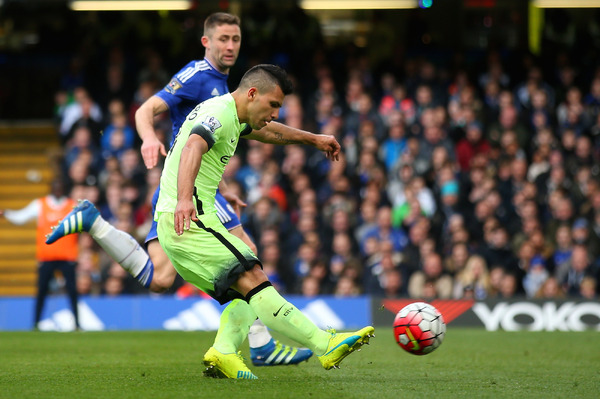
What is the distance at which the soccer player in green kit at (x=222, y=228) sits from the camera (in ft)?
19.5

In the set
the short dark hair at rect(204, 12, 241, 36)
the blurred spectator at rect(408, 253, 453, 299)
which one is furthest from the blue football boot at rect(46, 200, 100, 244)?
the blurred spectator at rect(408, 253, 453, 299)

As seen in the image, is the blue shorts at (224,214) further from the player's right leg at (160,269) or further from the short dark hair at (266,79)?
the short dark hair at (266,79)


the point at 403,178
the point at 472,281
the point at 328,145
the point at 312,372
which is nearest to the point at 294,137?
the point at 328,145

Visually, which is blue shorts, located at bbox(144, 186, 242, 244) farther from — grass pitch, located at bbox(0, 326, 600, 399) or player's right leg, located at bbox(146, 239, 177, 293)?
grass pitch, located at bbox(0, 326, 600, 399)

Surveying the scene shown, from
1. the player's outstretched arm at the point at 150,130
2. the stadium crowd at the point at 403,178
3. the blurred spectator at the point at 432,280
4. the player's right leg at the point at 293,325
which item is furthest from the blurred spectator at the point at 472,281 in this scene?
the player's right leg at the point at 293,325

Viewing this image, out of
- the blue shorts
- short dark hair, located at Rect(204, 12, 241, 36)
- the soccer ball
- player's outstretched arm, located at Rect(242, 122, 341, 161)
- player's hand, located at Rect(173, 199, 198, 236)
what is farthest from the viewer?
short dark hair, located at Rect(204, 12, 241, 36)

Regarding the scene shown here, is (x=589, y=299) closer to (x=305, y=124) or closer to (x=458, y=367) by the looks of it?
(x=305, y=124)

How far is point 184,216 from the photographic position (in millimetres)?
5723

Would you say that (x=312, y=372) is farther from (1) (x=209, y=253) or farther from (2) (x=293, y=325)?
(1) (x=209, y=253)

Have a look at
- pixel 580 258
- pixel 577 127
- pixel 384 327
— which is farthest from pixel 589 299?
pixel 577 127

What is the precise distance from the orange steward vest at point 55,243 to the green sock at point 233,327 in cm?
675

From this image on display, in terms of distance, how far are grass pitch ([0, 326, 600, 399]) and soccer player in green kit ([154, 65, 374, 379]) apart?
0.99 ft

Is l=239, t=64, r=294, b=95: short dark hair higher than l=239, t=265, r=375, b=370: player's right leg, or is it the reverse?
l=239, t=64, r=294, b=95: short dark hair

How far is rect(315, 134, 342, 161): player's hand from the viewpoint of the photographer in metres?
6.98
